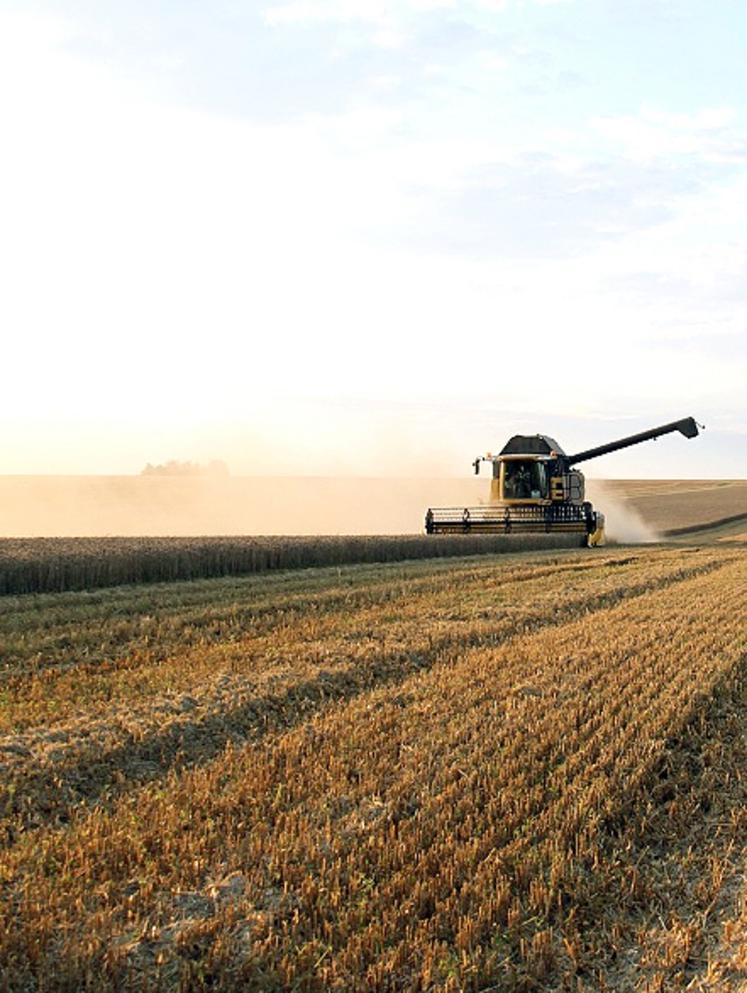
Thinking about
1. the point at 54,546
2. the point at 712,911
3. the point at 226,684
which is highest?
the point at 54,546

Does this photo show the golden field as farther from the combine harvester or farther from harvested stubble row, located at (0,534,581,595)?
harvested stubble row, located at (0,534,581,595)

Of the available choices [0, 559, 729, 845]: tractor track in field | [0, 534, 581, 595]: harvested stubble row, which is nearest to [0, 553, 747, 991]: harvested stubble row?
[0, 559, 729, 845]: tractor track in field

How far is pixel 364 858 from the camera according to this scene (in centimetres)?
474

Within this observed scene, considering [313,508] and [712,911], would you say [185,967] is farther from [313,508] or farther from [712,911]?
[313,508]

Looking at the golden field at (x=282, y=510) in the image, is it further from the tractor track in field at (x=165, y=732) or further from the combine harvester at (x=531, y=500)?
the tractor track in field at (x=165, y=732)

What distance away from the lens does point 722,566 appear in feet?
72.2

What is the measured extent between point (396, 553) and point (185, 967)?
70.6ft

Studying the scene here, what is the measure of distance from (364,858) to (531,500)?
27.0m

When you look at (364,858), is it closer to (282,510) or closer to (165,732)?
(165,732)

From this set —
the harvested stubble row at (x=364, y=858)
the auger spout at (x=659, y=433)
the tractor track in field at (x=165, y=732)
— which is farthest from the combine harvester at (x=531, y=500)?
the harvested stubble row at (x=364, y=858)

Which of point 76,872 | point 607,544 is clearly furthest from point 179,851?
point 607,544

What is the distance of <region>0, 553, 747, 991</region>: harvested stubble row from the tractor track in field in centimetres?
26

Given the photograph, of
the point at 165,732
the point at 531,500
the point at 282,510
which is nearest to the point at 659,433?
the point at 531,500

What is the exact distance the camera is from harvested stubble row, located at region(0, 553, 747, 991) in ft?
12.8
